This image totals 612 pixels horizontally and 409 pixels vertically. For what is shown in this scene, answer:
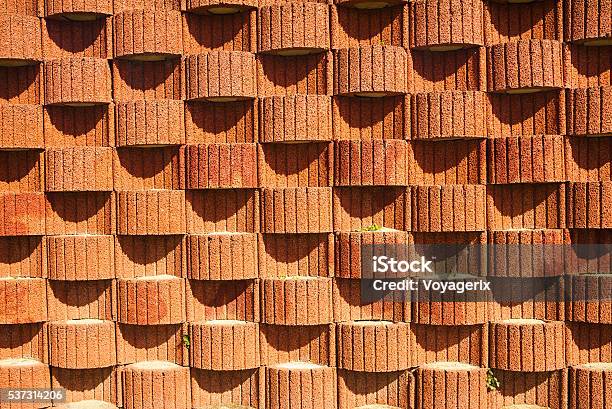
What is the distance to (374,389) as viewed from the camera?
11.4 m

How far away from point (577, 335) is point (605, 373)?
2.49 feet

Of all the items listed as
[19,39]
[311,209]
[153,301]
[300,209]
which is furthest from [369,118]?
[19,39]

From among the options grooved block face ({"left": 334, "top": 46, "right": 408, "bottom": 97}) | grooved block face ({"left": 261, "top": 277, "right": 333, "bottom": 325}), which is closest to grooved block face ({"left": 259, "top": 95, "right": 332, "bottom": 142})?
grooved block face ({"left": 334, "top": 46, "right": 408, "bottom": 97})

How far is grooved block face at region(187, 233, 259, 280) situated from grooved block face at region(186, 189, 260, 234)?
12.3 inches

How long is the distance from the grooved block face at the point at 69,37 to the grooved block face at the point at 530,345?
29.3 feet

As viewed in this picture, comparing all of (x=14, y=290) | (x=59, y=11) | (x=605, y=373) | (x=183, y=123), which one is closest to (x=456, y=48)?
(x=183, y=123)

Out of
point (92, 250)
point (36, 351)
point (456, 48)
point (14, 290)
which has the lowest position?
point (36, 351)

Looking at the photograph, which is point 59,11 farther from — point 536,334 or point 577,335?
point 577,335

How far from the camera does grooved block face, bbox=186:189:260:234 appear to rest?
11477 mm

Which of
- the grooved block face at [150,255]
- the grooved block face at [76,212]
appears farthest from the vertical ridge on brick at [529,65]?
the grooved block face at [76,212]

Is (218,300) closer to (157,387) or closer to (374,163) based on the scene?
(157,387)

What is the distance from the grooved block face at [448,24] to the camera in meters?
10.9

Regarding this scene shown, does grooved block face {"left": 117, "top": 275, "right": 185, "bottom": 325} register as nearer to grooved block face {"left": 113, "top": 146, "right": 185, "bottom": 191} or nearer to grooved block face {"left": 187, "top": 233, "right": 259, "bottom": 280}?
grooved block face {"left": 187, "top": 233, "right": 259, "bottom": 280}

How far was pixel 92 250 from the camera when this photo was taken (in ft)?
37.1
